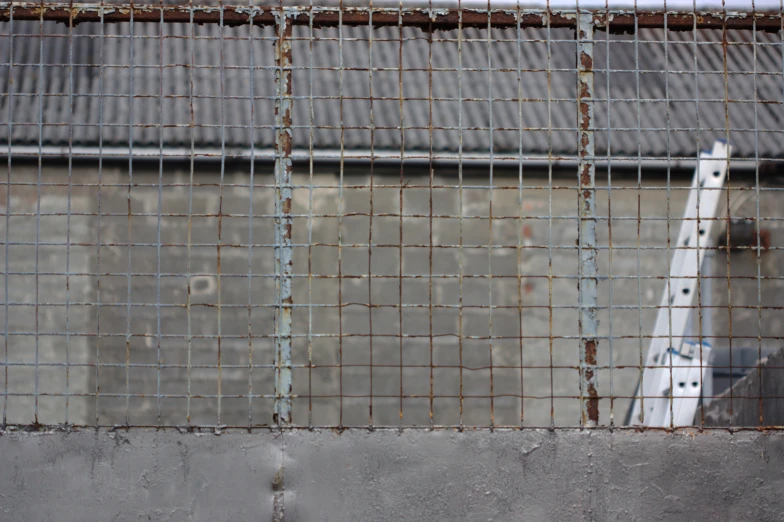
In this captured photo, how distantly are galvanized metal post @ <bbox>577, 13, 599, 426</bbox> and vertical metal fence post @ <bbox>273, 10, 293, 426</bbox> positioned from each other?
109 cm

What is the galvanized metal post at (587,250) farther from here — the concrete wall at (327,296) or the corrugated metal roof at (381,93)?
the concrete wall at (327,296)

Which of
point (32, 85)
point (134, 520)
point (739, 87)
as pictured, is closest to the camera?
point (134, 520)

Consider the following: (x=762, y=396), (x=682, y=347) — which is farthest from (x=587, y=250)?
(x=682, y=347)

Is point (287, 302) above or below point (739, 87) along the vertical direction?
below

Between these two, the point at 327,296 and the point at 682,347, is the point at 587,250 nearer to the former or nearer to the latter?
the point at 682,347

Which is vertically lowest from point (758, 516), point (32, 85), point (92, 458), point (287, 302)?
point (758, 516)

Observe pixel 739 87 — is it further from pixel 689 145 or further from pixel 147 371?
pixel 147 371

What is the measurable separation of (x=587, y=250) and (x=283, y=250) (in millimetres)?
1146

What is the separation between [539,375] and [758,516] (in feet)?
19.6

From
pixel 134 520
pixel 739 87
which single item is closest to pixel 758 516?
pixel 134 520

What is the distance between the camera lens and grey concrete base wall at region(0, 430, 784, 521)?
3.45m

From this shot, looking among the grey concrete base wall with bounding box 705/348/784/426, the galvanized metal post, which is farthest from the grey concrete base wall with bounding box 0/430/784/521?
the grey concrete base wall with bounding box 705/348/784/426

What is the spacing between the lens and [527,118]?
31.8ft

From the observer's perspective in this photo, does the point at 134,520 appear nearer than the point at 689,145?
Yes
